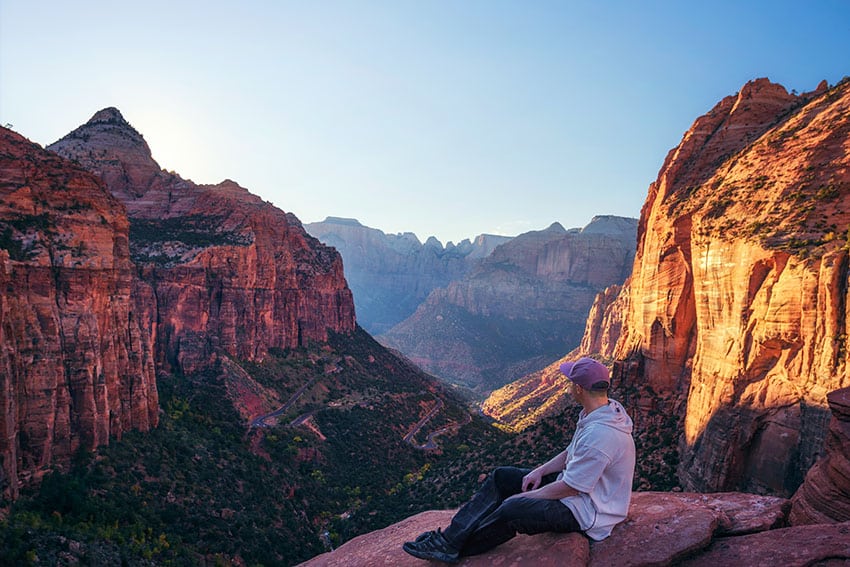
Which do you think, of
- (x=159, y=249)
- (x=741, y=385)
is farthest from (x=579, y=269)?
(x=741, y=385)

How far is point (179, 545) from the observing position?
26.8 meters

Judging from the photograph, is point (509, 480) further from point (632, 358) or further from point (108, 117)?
point (108, 117)

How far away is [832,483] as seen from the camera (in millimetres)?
8148

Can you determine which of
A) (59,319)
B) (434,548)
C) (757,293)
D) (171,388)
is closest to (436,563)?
(434,548)

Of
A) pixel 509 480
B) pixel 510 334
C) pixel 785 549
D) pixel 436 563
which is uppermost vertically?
pixel 785 549

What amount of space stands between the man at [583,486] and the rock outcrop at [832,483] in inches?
133

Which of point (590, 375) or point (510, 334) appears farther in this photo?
point (510, 334)

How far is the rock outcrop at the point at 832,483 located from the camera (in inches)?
Answer: 309

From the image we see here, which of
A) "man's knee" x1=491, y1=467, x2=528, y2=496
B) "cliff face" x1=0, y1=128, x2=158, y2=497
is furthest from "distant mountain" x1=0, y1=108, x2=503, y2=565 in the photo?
"man's knee" x1=491, y1=467, x2=528, y2=496

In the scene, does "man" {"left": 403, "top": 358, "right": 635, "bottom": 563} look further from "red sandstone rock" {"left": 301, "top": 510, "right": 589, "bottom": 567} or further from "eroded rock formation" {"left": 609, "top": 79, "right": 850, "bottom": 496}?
"eroded rock formation" {"left": 609, "top": 79, "right": 850, "bottom": 496}

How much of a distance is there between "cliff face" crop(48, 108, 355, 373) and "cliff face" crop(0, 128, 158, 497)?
751 inches

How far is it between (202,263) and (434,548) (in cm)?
6049

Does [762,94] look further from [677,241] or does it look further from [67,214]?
[67,214]

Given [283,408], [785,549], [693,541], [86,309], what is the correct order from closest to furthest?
1. [785,549]
2. [693,541]
3. [86,309]
4. [283,408]
